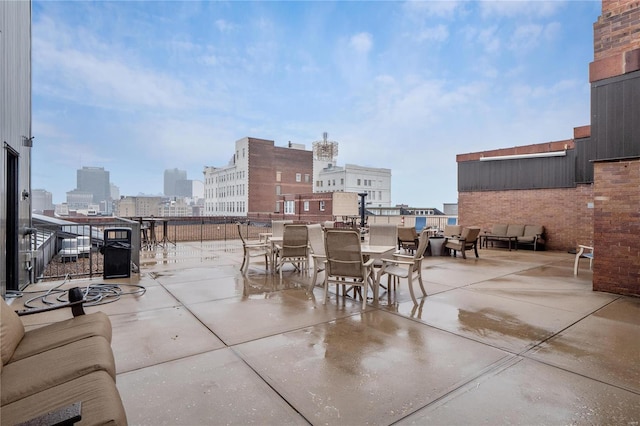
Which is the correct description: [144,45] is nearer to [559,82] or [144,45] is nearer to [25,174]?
[25,174]

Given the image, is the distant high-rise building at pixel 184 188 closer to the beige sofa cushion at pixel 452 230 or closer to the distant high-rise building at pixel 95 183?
the distant high-rise building at pixel 95 183

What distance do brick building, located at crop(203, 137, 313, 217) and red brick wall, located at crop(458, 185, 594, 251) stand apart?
2873cm

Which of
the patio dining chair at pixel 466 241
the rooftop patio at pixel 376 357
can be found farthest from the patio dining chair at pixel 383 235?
the patio dining chair at pixel 466 241

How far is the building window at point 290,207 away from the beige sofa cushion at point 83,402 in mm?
35669

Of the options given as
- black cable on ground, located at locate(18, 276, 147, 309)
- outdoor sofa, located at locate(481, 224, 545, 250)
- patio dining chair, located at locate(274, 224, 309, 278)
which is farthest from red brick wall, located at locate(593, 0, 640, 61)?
black cable on ground, located at locate(18, 276, 147, 309)

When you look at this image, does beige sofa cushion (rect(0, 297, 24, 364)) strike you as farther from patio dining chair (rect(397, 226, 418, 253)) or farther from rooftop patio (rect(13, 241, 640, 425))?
patio dining chair (rect(397, 226, 418, 253))

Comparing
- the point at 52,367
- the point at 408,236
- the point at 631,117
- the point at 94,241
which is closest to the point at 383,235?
the point at 408,236

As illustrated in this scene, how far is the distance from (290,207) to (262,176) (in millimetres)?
9027

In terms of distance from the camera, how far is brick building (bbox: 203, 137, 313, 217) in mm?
43969

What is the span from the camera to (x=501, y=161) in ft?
43.7

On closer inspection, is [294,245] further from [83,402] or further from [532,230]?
[532,230]

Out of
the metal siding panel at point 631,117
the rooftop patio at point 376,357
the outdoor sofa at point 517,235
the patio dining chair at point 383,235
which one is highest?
the metal siding panel at point 631,117

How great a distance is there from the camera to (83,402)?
4.34 feet

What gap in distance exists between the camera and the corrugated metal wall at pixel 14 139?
180 inches
